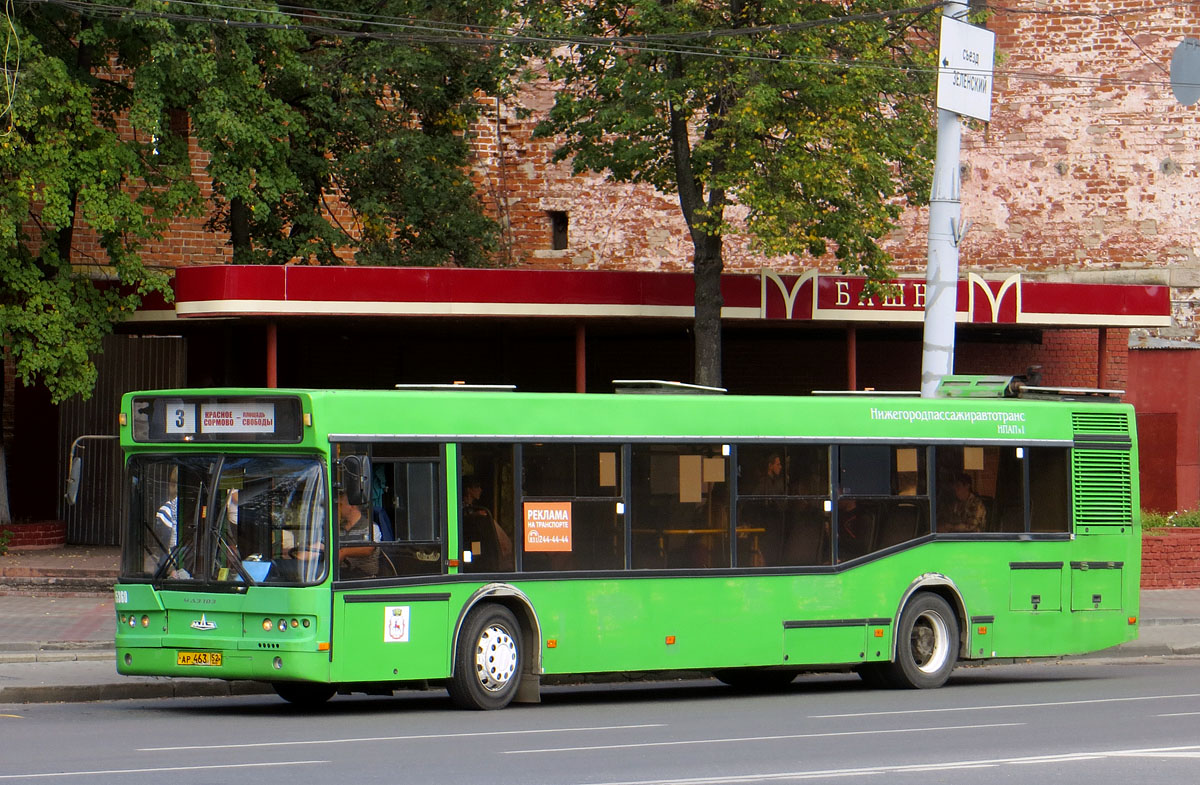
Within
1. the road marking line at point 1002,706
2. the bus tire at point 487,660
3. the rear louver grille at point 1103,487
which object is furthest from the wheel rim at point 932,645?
the bus tire at point 487,660

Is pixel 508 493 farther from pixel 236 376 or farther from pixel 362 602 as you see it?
pixel 236 376

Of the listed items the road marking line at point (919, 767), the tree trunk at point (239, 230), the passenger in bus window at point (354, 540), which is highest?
the tree trunk at point (239, 230)

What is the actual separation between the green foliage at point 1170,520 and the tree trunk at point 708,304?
7561 mm

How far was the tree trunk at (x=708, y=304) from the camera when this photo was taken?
968 inches

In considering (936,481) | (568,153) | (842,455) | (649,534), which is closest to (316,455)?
(649,534)

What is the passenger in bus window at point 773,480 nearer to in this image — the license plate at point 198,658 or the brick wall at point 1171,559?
the license plate at point 198,658

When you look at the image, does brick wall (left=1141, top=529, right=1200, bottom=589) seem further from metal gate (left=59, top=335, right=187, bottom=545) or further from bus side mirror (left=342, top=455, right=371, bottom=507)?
bus side mirror (left=342, top=455, right=371, bottom=507)

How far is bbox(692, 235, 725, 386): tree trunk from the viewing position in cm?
2459

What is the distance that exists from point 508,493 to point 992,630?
5.45 metres

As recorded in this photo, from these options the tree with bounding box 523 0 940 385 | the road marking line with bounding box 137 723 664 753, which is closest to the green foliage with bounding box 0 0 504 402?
the tree with bounding box 523 0 940 385

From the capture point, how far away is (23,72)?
22.1m

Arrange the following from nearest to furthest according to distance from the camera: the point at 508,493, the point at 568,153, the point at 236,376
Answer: the point at 508,493, the point at 568,153, the point at 236,376

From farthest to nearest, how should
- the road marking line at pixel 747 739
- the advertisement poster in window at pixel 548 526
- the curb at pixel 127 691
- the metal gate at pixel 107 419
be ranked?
1. the metal gate at pixel 107 419
2. the curb at pixel 127 691
3. the advertisement poster in window at pixel 548 526
4. the road marking line at pixel 747 739

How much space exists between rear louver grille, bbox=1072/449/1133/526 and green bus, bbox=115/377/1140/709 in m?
0.03
